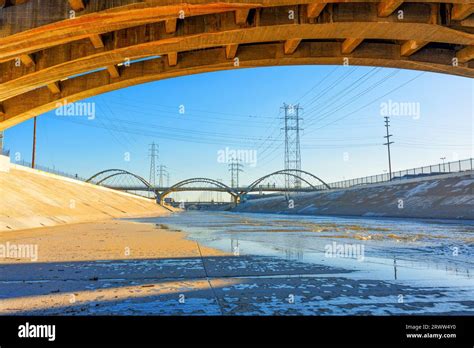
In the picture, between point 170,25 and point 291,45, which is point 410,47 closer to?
point 291,45

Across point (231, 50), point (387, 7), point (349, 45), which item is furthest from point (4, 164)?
point (387, 7)

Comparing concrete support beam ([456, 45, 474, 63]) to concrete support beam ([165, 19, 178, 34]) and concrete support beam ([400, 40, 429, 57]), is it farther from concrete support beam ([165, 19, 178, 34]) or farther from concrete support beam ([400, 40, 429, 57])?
concrete support beam ([165, 19, 178, 34])

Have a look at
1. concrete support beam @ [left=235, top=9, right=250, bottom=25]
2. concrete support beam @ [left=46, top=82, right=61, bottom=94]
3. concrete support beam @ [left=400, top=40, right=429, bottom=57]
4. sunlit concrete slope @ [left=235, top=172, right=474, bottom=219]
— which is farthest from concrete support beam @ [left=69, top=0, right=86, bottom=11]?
sunlit concrete slope @ [left=235, top=172, right=474, bottom=219]

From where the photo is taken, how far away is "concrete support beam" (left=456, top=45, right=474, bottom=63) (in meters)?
13.2

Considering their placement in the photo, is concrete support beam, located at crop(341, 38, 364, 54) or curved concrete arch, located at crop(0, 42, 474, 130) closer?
concrete support beam, located at crop(341, 38, 364, 54)

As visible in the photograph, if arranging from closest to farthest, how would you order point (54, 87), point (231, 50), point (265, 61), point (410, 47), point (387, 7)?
point (387, 7), point (410, 47), point (231, 50), point (265, 61), point (54, 87)

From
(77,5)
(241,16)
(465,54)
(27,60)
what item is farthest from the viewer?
(465,54)

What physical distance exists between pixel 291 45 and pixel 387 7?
141 inches

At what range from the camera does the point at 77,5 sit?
368 inches

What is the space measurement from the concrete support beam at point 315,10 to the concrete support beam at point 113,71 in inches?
338

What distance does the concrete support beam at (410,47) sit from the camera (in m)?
12.8

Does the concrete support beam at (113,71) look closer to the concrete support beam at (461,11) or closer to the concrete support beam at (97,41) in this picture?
the concrete support beam at (97,41)

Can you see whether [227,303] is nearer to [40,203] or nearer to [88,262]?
[88,262]

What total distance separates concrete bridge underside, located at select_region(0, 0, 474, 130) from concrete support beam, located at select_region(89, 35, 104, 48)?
0.11ft
